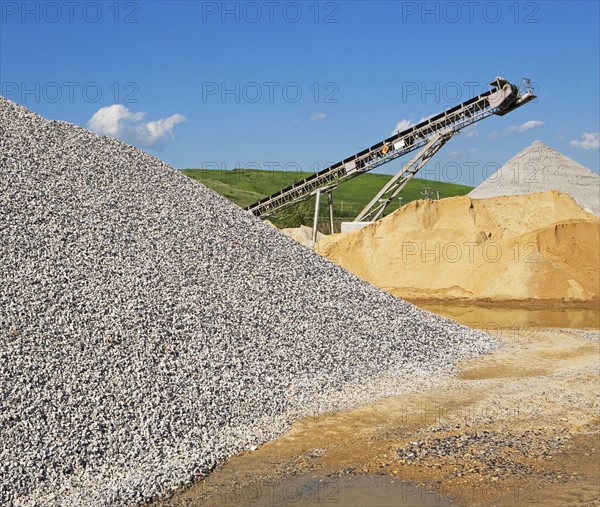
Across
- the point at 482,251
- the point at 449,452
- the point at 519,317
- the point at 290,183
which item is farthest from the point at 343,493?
the point at 290,183

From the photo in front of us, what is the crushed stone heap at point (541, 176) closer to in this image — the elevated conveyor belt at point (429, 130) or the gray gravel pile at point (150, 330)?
the elevated conveyor belt at point (429, 130)

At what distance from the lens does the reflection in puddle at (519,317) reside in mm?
17859

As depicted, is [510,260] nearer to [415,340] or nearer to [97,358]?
[415,340]

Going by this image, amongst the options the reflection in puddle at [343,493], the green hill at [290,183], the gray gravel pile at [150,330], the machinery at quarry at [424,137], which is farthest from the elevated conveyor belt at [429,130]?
the green hill at [290,183]

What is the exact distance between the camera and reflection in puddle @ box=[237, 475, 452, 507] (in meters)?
6.94

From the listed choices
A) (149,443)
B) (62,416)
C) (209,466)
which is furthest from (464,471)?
(62,416)

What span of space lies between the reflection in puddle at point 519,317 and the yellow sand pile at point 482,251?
31.1 inches

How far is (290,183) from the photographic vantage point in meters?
77.1

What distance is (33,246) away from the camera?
34.7 ft

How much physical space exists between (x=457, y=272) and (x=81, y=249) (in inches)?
575

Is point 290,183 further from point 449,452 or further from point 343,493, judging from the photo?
point 343,493

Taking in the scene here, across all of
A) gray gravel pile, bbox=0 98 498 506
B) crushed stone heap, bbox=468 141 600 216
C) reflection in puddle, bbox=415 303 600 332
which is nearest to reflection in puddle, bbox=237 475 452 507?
gray gravel pile, bbox=0 98 498 506

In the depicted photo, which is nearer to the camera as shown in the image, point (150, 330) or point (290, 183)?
point (150, 330)

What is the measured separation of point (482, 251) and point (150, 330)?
15.6 m
